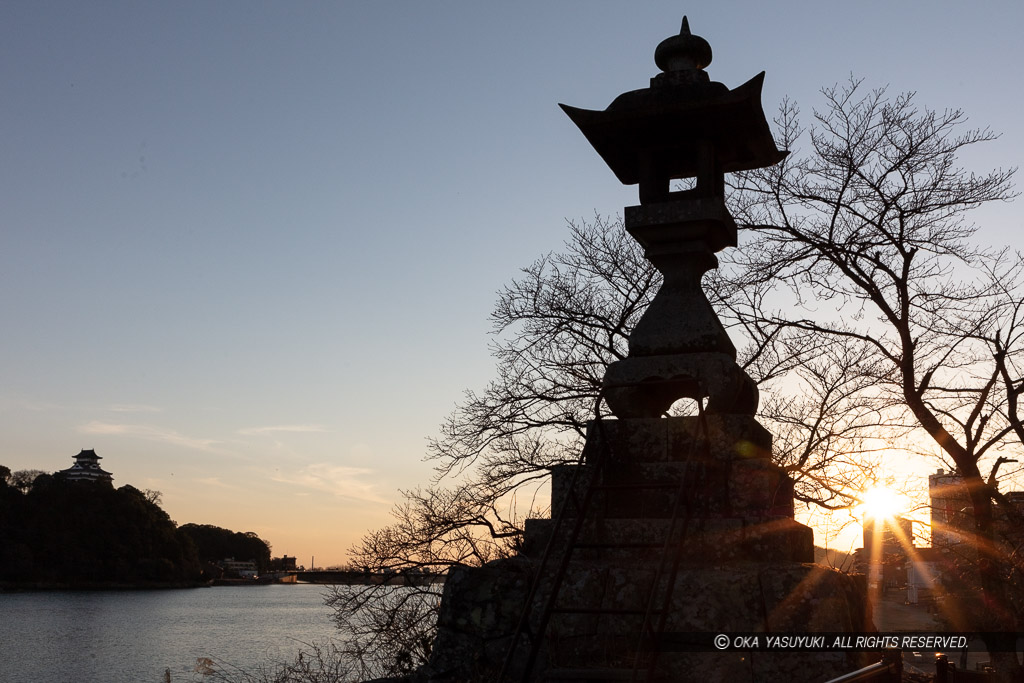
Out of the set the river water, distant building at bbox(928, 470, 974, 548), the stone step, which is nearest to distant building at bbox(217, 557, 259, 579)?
the river water

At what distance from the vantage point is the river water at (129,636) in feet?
156

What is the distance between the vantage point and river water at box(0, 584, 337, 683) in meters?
47.4

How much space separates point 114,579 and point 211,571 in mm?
42871

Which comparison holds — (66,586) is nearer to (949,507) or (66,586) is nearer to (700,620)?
(949,507)

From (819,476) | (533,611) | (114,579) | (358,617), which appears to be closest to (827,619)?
(533,611)

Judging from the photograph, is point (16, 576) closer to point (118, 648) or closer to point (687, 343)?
point (118, 648)

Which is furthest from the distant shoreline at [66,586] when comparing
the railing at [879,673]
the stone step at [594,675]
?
the railing at [879,673]

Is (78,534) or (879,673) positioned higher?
(879,673)

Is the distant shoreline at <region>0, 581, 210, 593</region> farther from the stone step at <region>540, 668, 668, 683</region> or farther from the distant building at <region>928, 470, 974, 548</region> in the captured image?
A: the stone step at <region>540, 668, 668, 683</region>

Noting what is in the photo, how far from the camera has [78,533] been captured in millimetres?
97188

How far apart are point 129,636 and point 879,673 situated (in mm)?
73579

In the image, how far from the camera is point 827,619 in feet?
→ 17.9

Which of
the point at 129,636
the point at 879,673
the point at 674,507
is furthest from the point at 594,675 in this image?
the point at 129,636

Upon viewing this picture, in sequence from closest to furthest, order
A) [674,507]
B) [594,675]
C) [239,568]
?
[594,675]
[674,507]
[239,568]
